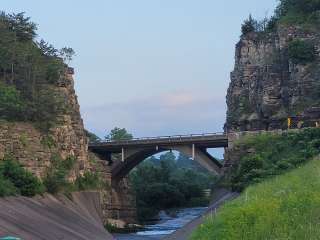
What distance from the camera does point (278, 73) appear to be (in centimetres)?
10275

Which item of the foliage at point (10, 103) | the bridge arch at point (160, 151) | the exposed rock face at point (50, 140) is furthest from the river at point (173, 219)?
the foliage at point (10, 103)

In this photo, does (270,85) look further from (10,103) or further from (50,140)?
(10,103)

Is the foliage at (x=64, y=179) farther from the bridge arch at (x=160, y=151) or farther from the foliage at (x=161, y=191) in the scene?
the foliage at (x=161, y=191)

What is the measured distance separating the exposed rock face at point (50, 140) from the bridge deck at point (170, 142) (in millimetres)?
9079

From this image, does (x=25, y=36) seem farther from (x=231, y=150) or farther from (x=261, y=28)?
(x=261, y=28)

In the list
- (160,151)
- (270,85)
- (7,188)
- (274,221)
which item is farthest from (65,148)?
(274,221)

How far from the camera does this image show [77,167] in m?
82.8

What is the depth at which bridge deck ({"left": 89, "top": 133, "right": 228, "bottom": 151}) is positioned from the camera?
90738 millimetres

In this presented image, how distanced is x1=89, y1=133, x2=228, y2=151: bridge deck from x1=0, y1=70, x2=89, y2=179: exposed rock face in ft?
29.8

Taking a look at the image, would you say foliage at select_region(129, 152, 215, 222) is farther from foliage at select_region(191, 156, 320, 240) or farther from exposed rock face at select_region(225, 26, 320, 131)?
foliage at select_region(191, 156, 320, 240)

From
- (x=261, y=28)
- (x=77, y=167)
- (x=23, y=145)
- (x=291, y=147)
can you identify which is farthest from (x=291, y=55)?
(x=23, y=145)

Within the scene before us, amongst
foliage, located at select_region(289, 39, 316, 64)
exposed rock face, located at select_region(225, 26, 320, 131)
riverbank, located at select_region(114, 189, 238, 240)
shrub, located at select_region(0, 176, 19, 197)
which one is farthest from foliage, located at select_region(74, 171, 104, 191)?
foliage, located at select_region(289, 39, 316, 64)

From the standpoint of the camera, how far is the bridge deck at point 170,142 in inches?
3572

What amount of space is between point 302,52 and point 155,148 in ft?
81.3
